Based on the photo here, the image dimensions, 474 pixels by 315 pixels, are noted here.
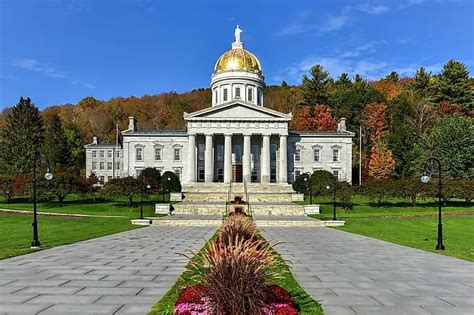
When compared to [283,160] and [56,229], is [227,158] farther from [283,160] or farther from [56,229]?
[56,229]

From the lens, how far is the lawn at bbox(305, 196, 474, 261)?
20.8 metres

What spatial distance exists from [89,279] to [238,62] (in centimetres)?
6504

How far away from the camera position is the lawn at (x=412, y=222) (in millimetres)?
20812

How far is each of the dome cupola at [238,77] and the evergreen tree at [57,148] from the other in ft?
103

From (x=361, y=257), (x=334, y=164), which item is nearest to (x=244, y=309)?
(x=361, y=257)

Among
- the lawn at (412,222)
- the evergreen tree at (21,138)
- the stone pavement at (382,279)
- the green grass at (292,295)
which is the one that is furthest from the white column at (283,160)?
the green grass at (292,295)

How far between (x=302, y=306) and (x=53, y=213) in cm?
3639

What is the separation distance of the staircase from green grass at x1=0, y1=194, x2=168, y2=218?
3.84 m

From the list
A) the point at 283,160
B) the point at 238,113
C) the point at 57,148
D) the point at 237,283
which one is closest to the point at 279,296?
the point at 237,283

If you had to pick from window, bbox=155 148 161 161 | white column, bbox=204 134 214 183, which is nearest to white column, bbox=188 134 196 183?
white column, bbox=204 134 214 183

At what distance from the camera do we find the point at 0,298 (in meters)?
8.90

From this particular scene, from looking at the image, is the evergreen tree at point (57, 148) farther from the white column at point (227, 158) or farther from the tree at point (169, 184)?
the white column at point (227, 158)

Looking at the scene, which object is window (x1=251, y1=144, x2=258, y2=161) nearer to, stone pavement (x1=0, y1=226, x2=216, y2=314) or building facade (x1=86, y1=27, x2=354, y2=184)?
building facade (x1=86, y1=27, x2=354, y2=184)

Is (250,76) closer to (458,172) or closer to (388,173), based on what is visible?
(388,173)
